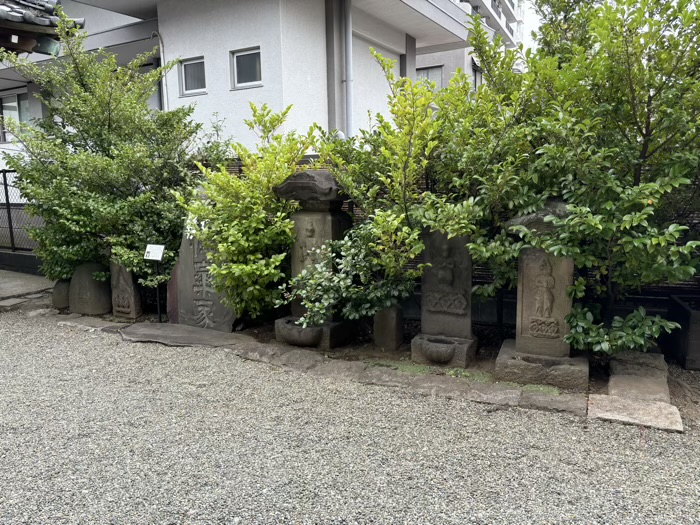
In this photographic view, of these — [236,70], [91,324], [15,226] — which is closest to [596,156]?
[91,324]

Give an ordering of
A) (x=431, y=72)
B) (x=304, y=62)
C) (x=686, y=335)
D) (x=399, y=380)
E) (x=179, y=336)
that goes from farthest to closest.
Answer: (x=431, y=72) < (x=304, y=62) < (x=179, y=336) < (x=686, y=335) < (x=399, y=380)

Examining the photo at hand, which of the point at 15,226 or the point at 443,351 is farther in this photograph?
the point at 15,226

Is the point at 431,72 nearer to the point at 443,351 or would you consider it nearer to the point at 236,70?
the point at 236,70

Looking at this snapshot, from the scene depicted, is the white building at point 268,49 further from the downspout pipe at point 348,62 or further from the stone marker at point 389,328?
the stone marker at point 389,328

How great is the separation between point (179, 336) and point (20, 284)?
15.4 feet

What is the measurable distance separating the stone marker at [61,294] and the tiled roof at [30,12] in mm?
3251

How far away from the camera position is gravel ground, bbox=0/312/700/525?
268 centimetres

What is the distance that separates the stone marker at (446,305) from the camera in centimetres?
461

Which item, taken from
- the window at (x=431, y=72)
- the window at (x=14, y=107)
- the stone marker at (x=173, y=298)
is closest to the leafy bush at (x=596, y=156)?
the stone marker at (x=173, y=298)

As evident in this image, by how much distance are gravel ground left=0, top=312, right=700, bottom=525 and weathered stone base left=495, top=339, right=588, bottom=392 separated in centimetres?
48

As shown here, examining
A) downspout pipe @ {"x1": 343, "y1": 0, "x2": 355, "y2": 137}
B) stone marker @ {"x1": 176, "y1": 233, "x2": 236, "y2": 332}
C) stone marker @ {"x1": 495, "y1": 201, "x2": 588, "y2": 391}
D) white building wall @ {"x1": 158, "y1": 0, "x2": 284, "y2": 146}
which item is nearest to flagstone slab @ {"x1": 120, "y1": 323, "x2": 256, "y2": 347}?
stone marker @ {"x1": 176, "y1": 233, "x2": 236, "y2": 332}

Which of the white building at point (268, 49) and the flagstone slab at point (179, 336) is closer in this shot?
the flagstone slab at point (179, 336)

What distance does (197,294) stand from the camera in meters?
6.03

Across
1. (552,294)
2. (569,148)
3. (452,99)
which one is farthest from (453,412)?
(452,99)
